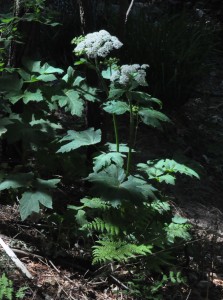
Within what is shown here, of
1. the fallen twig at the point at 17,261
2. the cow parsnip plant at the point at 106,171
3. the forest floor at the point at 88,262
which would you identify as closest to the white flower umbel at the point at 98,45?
the cow parsnip plant at the point at 106,171

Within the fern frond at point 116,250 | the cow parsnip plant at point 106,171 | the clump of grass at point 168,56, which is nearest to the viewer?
the fern frond at point 116,250

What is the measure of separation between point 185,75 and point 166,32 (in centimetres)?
63

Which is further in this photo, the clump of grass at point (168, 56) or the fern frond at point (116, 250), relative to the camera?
the clump of grass at point (168, 56)

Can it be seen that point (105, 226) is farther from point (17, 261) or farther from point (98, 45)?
point (98, 45)

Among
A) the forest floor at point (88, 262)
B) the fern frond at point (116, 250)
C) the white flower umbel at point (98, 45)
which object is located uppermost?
the white flower umbel at point (98, 45)

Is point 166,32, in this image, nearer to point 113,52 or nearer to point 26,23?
point 113,52

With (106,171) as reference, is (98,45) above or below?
above

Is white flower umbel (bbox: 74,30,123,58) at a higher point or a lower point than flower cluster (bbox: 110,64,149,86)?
higher

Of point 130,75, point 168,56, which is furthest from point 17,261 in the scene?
point 168,56

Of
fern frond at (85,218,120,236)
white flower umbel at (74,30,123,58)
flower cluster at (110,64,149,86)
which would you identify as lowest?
fern frond at (85,218,120,236)

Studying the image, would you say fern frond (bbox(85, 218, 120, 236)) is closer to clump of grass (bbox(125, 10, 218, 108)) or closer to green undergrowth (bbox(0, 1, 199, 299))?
green undergrowth (bbox(0, 1, 199, 299))

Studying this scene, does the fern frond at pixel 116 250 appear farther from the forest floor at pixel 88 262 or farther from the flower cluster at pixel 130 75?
the flower cluster at pixel 130 75

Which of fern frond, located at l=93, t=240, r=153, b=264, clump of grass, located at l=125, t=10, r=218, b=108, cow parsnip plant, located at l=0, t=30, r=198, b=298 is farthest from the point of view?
clump of grass, located at l=125, t=10, r=218, b=108

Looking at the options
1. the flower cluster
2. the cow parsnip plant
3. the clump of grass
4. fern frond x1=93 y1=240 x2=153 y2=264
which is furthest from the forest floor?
the clump of grass
